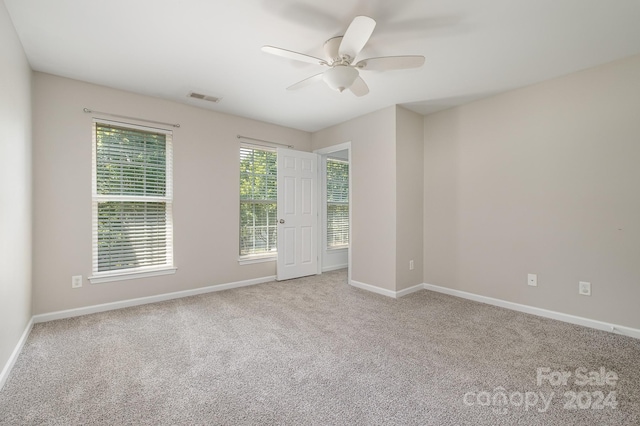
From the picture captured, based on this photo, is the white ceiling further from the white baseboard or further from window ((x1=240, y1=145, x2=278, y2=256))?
the white baseboard

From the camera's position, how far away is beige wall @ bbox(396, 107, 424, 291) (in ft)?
12.2

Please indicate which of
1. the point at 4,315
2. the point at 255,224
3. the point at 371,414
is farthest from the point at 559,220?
the point at 4,315

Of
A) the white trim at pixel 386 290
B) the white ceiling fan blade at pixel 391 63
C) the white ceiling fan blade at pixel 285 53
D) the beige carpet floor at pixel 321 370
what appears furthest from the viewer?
the white trim at pixel 386 290

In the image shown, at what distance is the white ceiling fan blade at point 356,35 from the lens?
5.65 feet

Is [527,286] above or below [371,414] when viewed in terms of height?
above

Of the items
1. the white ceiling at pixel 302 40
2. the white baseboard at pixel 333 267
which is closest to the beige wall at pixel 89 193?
the white ceiling at pixel 302 40

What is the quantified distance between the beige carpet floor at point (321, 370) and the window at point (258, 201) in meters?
1.42

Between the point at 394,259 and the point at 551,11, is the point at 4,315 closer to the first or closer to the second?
the point at 394,259

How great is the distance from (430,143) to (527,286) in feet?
6.82

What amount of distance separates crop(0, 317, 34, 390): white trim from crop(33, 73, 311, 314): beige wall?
1.17 ft

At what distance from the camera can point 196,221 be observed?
12.5ft

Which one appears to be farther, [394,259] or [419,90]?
[394,259]

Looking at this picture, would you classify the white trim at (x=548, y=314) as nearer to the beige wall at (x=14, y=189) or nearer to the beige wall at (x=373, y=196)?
the beige wall at (x=373, y=196)

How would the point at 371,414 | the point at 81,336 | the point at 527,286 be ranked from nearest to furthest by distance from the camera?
the point at 371,414
the point at 81,336
the point at 527,286
